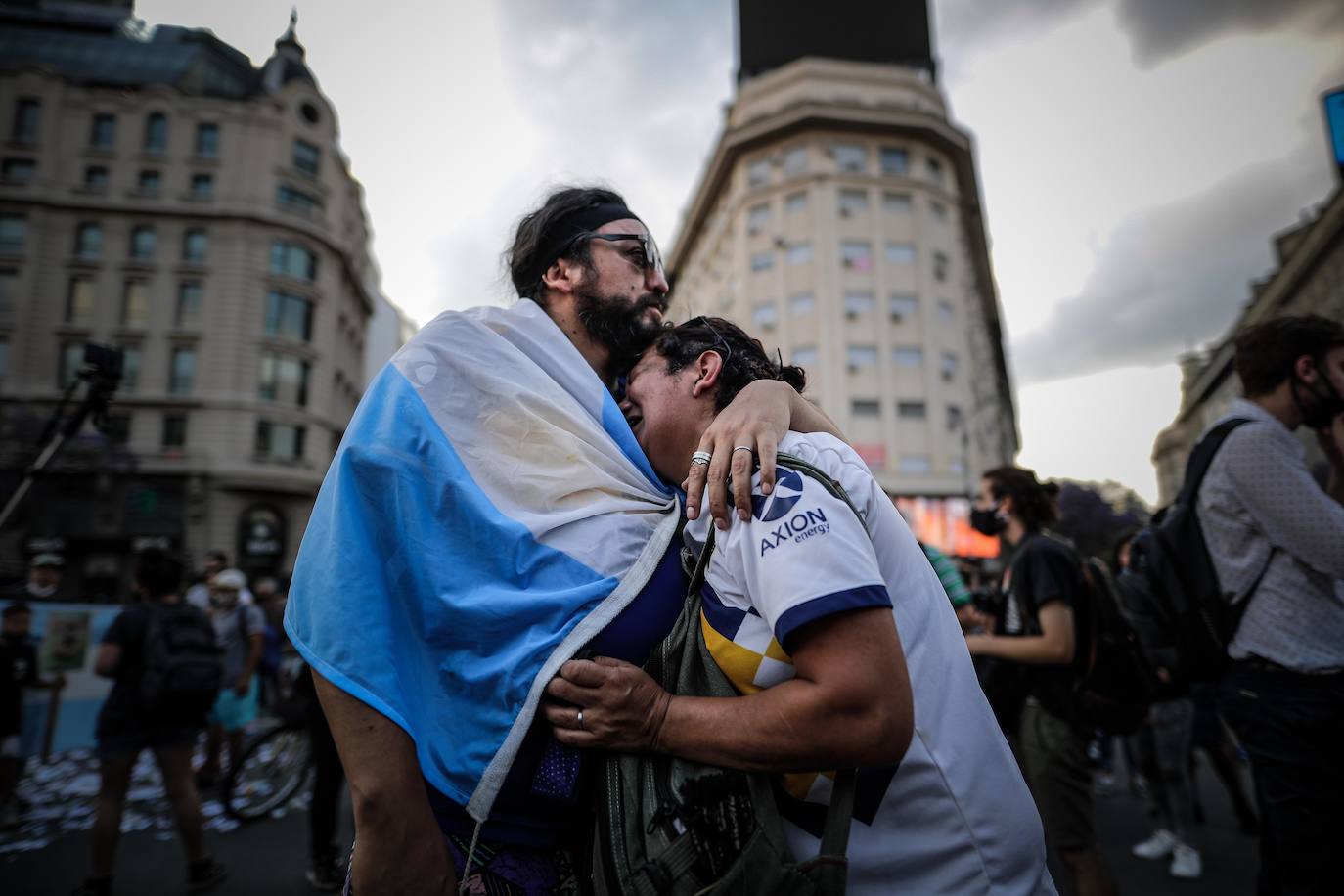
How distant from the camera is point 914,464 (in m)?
27.9

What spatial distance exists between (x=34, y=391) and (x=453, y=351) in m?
39.4

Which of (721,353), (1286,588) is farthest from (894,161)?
(721,353)

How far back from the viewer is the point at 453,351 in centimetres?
158

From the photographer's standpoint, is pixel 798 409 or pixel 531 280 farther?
pixel 531 280

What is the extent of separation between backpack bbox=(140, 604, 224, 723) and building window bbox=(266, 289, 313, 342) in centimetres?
3177

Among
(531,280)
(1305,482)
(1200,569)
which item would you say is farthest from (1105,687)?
(531,280)

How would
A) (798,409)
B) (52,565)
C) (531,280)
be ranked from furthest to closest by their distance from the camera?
(52,565), (531,280), (798,409)

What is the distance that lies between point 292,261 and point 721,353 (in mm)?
37809

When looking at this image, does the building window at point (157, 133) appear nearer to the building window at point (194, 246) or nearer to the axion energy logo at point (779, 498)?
the building window at point (194, 246)

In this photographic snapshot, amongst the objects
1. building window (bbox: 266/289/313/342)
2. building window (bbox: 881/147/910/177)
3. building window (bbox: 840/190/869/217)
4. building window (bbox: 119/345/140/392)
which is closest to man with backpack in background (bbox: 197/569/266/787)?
building window (bbox: 840/190/869/217)

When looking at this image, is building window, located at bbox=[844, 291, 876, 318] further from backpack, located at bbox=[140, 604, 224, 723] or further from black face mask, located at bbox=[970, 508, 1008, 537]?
backpack, located at bbox=[140, 604, 224, 723]

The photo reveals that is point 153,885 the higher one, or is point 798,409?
point 798,409

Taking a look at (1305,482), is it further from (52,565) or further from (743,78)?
(743,78)

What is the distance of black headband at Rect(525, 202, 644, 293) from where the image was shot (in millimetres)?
2113
